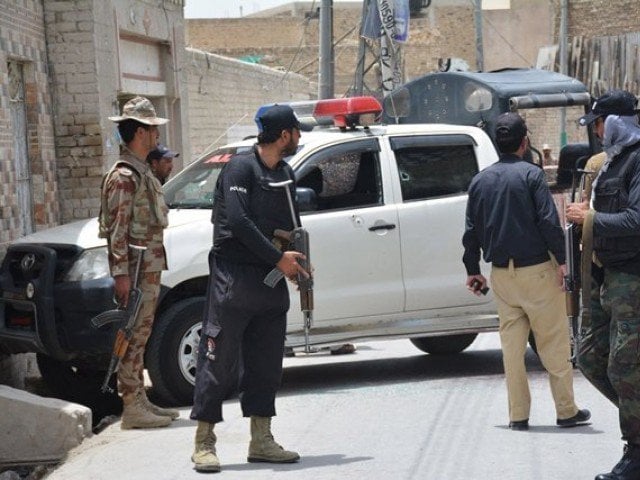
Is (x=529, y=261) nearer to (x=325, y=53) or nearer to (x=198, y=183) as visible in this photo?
(x=198, y=183)

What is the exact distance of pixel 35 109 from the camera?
13.7 metres

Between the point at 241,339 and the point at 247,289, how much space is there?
0.30 m

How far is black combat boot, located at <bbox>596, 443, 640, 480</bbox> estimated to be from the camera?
6199 millimetres

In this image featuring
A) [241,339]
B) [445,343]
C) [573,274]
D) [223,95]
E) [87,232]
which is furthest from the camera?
[223,95]

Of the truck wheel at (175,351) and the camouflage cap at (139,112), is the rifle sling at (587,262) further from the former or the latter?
the truck wheel at (175,351)

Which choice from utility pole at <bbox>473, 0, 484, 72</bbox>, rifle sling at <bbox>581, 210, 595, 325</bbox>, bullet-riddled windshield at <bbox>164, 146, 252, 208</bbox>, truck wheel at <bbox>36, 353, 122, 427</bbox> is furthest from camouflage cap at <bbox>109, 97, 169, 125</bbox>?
utility pole at <bbox>473, 0, 484, 72</bbox>

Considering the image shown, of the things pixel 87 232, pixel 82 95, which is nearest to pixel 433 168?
pixel 87 232

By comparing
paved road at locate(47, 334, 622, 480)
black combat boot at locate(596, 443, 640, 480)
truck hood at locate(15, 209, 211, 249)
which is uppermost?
truck hood at locate(15, 209, 211, 249)

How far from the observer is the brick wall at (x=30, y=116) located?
12.4 m

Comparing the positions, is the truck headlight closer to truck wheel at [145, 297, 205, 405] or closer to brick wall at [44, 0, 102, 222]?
truck wheel at [145, 297, 205, 405]

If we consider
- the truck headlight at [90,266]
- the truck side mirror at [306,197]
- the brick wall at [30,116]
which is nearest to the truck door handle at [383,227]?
the truck side mirror at [306,197]

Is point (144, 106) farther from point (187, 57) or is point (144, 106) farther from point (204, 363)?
point (187, 57)

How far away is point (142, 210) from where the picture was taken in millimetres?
8062

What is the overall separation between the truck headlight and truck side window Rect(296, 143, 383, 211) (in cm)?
151
